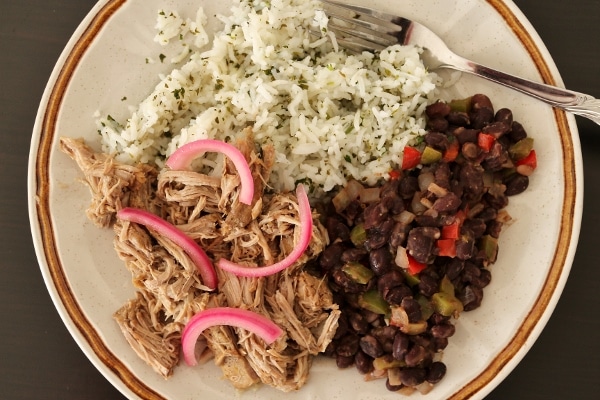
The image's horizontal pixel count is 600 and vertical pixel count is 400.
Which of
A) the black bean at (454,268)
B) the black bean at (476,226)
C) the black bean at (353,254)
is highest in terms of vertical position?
the black bean at (476,226)

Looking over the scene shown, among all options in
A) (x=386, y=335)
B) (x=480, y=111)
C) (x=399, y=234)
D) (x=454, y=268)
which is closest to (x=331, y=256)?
(x=399, y=234)

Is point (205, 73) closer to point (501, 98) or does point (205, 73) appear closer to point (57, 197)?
point (57, 197)

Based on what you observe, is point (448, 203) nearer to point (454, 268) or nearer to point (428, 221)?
point (428, 221)

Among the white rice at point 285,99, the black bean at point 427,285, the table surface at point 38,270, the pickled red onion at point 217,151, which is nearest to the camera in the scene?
the pickled red onion at point 217,151

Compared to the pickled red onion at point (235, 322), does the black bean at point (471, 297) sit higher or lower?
higher

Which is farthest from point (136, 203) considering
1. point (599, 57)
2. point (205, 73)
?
point (599, 57)

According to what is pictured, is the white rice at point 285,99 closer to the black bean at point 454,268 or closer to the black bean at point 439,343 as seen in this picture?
the black bean at point 454,268

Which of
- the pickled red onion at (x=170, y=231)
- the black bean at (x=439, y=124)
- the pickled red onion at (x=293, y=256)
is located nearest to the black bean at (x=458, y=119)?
the black bean at (x=439, y=124)
